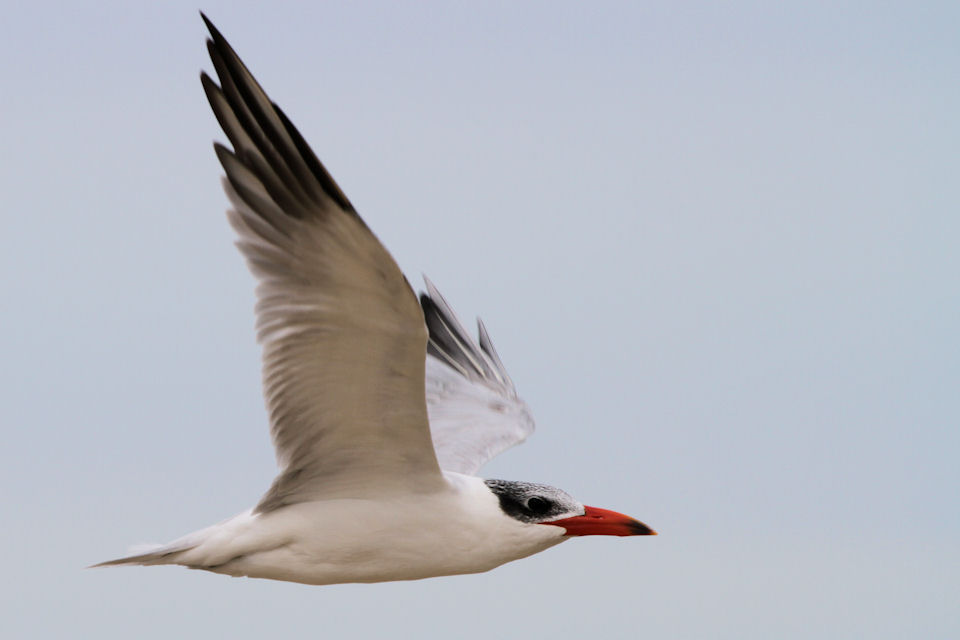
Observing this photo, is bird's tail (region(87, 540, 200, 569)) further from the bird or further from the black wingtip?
the black wingtip

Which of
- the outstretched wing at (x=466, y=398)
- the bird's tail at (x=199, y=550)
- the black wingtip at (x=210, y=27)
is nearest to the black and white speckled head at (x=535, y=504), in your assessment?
→ the outstretched wing at (x=466, y=398)

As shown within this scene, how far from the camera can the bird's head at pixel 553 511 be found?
7.64m

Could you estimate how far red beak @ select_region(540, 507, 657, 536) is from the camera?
7.67m

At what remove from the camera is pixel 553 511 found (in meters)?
7.66

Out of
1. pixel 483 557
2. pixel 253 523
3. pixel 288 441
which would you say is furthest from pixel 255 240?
pixel 483 557

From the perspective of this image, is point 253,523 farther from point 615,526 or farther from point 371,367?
point 615,526

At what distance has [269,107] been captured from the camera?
21.5ft

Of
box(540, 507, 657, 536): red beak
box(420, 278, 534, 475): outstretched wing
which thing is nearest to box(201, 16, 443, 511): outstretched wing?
box(540, 507, 657, 536): red beak

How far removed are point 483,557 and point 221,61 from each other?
2944 mm

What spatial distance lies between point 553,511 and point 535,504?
10cm

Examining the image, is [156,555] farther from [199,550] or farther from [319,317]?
[319,317]

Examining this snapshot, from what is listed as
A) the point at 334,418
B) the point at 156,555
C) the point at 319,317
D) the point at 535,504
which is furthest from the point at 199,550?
the point at 535,504

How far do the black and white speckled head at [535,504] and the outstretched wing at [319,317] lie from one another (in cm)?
38

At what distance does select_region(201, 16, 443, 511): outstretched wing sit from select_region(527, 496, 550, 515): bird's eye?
0.50 metres
